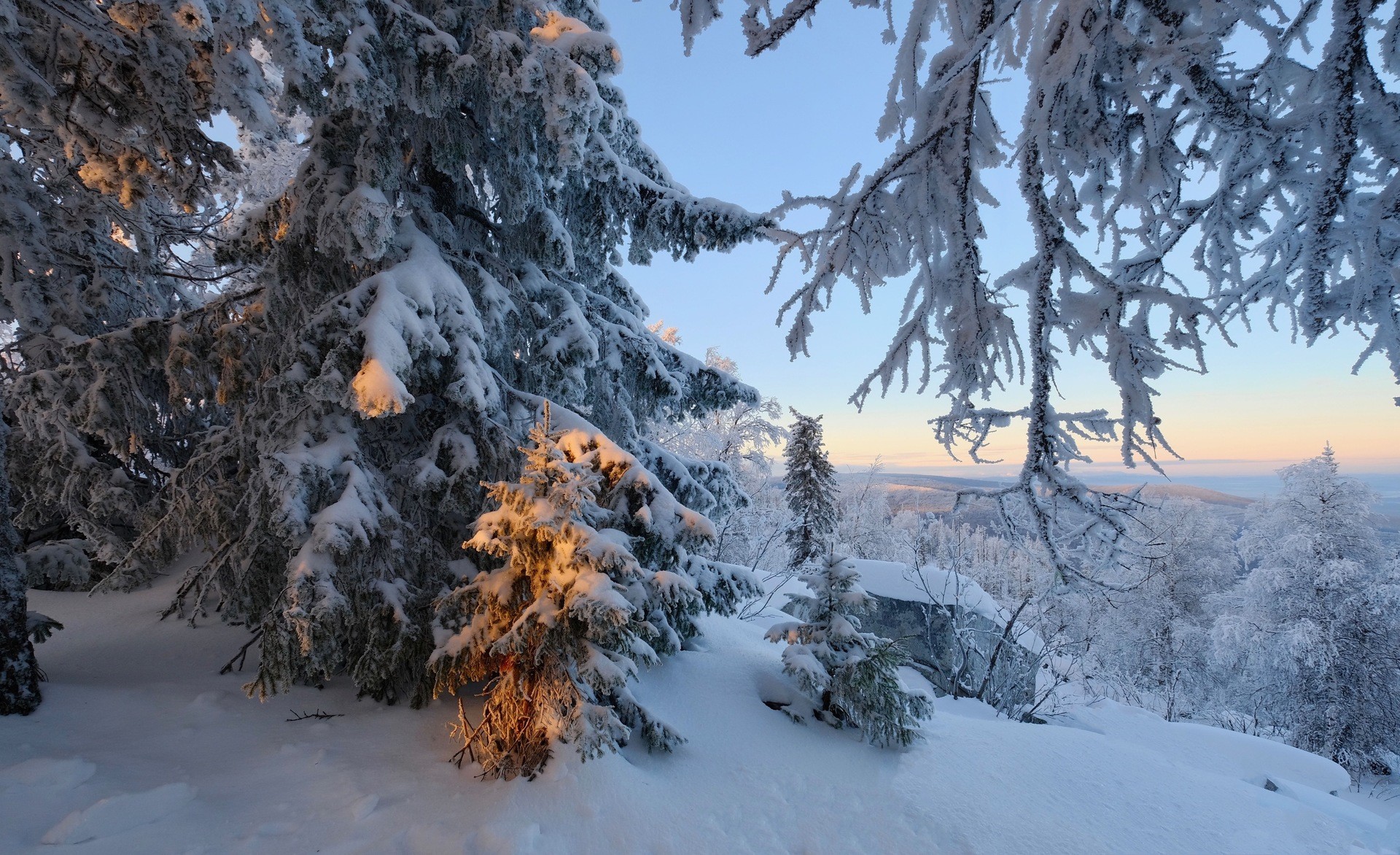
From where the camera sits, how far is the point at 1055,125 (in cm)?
160

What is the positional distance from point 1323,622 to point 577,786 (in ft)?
67.5

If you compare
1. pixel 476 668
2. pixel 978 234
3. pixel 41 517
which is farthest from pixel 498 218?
pixel 41 517

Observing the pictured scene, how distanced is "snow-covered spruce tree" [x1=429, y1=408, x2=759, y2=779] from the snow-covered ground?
286 millimetres

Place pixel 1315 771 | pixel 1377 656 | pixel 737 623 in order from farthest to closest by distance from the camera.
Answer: pixel 1377 656 → pixel 737 623 → pixel 1315 771

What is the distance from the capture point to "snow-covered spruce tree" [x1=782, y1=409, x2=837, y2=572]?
760 inches

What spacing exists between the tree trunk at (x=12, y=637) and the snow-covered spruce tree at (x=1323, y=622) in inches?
883

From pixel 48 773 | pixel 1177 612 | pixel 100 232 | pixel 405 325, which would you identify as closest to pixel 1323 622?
pixel 1177 612

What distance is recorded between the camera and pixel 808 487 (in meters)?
19.4

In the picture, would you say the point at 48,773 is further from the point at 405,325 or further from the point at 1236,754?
the point at 1236,754

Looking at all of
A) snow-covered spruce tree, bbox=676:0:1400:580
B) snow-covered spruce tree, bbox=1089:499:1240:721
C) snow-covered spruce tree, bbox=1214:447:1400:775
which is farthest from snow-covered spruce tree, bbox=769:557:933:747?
snow-covered spruce tree, bbox=1089:499:1240:721

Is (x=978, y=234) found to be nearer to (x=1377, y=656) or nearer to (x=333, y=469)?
(x=333, y=469)

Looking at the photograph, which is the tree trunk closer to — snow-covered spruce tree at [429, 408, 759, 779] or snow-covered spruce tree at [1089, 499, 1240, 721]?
snow-covered spruce tree at [429, 408, 759, 779]

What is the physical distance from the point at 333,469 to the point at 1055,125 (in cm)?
456

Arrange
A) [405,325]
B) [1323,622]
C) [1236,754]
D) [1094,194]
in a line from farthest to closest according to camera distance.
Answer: [1323,622] < [1236,754] < [405,325] < [1094,194]
